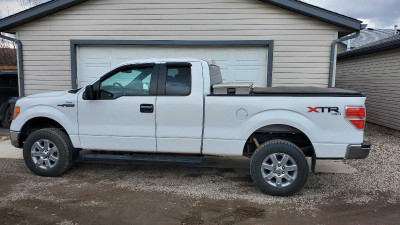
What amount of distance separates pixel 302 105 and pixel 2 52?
24.3 metres

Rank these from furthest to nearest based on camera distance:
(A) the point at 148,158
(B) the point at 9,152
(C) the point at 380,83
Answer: (C) the point at 380,83 → (B) the point at 9,152 → (A) the point at 148,158

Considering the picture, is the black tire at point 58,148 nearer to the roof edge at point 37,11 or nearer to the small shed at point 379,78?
the roof edge at point 37,11

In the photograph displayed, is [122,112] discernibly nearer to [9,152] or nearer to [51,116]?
[51,116]

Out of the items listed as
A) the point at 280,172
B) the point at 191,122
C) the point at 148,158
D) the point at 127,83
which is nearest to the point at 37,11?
the point at 127,83

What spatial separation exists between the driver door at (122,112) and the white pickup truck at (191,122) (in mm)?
16

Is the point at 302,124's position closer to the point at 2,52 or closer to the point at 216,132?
the point at 216,132

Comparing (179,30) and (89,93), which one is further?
(179,30)

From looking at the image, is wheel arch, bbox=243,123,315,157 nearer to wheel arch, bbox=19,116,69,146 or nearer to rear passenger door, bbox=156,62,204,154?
rear passenger door, bbox=156,62,204,154

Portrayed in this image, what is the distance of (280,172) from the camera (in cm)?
455

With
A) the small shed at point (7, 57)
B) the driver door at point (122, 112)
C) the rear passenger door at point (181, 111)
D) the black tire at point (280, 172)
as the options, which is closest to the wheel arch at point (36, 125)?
the driver door at point (122, 112)

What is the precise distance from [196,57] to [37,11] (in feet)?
14.8

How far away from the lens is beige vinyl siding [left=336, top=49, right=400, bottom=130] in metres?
10.6

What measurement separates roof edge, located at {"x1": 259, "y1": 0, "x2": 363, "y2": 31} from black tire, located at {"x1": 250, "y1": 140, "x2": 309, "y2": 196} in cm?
476

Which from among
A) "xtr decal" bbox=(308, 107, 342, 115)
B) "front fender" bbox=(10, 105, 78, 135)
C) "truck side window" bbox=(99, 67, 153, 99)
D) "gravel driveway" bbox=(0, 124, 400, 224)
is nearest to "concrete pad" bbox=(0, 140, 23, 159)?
"gravel driveway" bbox=(0, 124, 400, 224)
